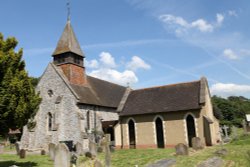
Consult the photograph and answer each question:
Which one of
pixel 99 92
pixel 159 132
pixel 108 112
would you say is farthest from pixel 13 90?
pixel 99 92

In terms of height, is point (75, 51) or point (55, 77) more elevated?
point (75, 51)

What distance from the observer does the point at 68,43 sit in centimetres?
3281

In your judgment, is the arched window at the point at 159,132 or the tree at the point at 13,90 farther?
the arched window at the point at 159,132

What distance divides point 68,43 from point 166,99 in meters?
14.9

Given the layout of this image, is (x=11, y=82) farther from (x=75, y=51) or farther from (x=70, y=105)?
(x=75, y=51)

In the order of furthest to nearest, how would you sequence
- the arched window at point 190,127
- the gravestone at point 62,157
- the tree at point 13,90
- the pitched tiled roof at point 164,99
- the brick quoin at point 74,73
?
the brick quoin at point 74,73
the pitched tiled roof at point 164,99
the arched window at point 190,127
the tree at point 13,90
the gravestone at point 62,157

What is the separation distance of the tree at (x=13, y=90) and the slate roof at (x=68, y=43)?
16.2 m

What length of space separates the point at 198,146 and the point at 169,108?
6066 millimetres

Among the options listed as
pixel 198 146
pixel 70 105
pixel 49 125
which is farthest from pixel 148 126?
pixel 49 125

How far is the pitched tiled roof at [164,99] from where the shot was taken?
26141 mm

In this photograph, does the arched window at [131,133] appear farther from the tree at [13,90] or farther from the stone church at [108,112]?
the tree at [13,90]

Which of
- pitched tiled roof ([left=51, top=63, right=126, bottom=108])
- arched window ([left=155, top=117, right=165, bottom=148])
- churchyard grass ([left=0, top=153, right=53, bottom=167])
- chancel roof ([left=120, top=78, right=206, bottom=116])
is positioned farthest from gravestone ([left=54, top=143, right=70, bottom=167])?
pitched tiled roof ([left=51, top=63, right=126, bottom=108])

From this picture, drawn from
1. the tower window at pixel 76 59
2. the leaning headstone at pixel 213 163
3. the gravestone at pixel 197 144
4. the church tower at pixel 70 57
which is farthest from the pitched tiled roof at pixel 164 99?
the leaning headstone at pixel 213 163

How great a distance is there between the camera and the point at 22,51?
16.2 m
